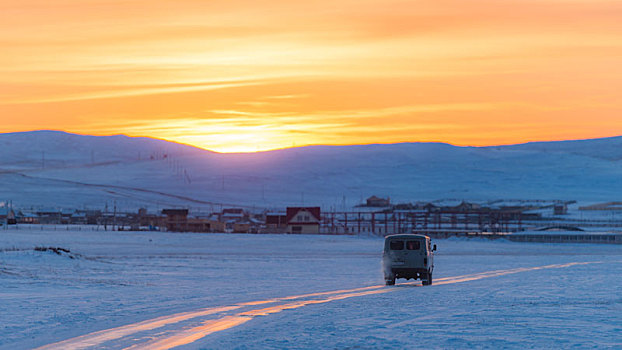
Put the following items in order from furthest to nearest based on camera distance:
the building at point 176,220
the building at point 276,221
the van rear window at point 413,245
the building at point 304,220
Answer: the building at point 276,221, the building at point 176,220, the building at point 304,220, the van rear window at point 413,245

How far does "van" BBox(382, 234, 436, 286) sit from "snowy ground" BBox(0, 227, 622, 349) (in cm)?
94

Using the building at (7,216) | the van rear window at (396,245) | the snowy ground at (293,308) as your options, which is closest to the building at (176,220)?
the building at (7,216)

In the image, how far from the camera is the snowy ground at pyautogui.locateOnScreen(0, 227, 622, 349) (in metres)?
18.5

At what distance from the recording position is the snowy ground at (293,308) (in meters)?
18.5

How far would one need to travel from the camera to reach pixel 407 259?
36.7 metres

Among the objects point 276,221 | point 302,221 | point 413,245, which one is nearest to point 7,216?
point 276,221

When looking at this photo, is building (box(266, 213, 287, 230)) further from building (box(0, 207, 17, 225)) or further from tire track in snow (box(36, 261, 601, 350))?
tire track in snow (box(36, 261, 601, 350))

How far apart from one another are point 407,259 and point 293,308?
12.2 metres

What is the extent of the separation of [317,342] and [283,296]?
39.0 ft

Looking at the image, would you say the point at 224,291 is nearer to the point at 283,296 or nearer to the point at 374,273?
the point at 283,296

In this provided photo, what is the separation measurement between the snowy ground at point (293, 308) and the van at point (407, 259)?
3.08 ft

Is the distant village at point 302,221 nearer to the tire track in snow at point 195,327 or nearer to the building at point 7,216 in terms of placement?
the building at point 7,216

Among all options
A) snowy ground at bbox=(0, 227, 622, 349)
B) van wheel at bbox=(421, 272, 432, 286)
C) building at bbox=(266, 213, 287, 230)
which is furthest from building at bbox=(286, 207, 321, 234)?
van wheel at bbox=(421, 272, 432, 286)

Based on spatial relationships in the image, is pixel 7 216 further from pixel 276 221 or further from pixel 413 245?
pixel 413 245
